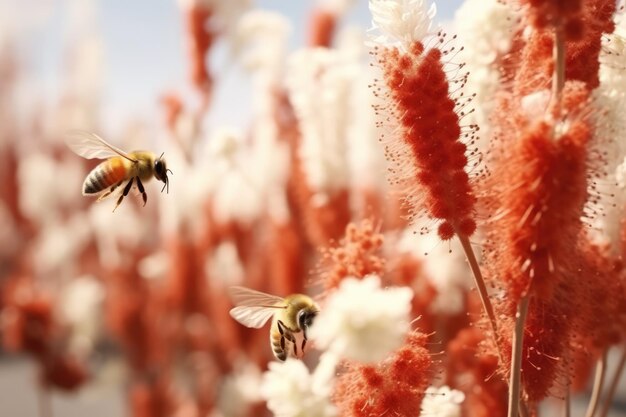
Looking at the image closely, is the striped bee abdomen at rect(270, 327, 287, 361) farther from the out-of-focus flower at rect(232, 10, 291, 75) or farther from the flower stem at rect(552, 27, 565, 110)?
the out-of-focus flower at rect(232, 10, 291, 75)

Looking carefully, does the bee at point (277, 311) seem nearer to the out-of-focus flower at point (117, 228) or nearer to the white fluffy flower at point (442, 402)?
the white fluffy flower at point (442, 402)

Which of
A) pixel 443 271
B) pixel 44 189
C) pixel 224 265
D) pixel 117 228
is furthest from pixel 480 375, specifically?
pixel 44 189

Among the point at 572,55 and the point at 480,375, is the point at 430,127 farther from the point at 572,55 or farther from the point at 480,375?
the point at 480,375

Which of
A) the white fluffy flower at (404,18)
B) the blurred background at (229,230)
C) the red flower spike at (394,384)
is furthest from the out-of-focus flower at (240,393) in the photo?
the white fluffy flower at (404,18)

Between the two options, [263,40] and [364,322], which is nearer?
[364,322]

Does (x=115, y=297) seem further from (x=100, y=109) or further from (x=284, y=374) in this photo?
(x=284, y=374)
